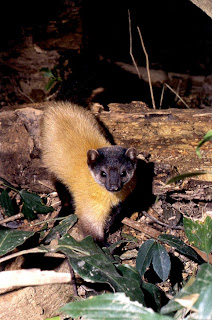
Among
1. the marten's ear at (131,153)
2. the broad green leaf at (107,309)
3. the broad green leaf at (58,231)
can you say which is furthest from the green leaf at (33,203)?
the broad green leaf at (107,309)

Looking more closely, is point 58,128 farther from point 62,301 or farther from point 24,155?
point 62,301

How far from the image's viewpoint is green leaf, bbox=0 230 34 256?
7.80ft

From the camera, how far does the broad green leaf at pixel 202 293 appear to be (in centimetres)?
154

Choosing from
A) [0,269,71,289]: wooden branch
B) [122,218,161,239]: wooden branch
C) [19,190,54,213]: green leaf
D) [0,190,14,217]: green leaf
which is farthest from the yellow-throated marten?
[0,269,71,289]: wooden branch

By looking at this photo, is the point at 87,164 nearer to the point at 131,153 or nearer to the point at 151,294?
the point at 131,153

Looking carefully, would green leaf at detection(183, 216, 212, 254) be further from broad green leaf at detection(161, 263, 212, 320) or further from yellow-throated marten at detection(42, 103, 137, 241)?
yellow-throated marten at detection(42, 103, 137, 241)

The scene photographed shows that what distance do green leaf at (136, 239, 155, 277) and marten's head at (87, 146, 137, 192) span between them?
0.82m

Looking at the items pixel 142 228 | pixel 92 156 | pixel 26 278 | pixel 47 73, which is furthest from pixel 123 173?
pixel 47 73

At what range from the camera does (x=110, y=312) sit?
1582 millimetres

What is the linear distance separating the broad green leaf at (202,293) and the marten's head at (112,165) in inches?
67.9

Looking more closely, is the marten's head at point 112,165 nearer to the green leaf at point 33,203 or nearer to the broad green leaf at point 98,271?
the green leaf at point 33,203

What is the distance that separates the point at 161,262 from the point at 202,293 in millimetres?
1027

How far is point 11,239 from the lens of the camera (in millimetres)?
2467

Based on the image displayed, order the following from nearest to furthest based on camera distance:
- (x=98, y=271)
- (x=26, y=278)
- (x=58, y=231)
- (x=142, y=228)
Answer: (x=26, y=278)
(x=98, y=271)
(x=58, y=231)
(x=142, y=228)
